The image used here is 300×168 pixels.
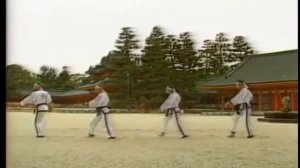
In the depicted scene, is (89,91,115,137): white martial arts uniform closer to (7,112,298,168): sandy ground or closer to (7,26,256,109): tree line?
(7,112,298,168): sandy ground

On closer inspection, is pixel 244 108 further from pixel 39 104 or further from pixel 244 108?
pixel 39 104

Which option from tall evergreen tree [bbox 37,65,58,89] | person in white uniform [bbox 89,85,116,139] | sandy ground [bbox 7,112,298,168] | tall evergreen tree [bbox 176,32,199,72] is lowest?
sandy ground [bbox 7,112,298,168]

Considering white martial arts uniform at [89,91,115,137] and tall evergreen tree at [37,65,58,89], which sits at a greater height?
tall evergreen tree at [37,65,58,89]

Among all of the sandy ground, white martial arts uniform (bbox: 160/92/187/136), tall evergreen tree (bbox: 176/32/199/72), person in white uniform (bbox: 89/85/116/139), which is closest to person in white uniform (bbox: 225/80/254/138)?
the sandy ground

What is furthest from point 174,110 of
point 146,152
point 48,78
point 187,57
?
point 187,57

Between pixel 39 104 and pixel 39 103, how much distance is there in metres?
0.01

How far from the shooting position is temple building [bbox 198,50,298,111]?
Answer: 35.8 ft

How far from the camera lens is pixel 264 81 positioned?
11508mm

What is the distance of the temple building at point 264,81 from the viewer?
1091 centimetres

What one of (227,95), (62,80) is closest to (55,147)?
(62,80)

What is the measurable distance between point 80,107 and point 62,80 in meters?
1.97

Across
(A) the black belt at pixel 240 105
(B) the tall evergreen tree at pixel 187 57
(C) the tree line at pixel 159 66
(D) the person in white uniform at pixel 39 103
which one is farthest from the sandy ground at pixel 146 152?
(B) the tall evergreen tree at pixel 187 57

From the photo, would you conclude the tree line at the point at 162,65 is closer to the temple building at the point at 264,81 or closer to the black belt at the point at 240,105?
the temple building at the point at 264,81

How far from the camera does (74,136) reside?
5.32 metres
